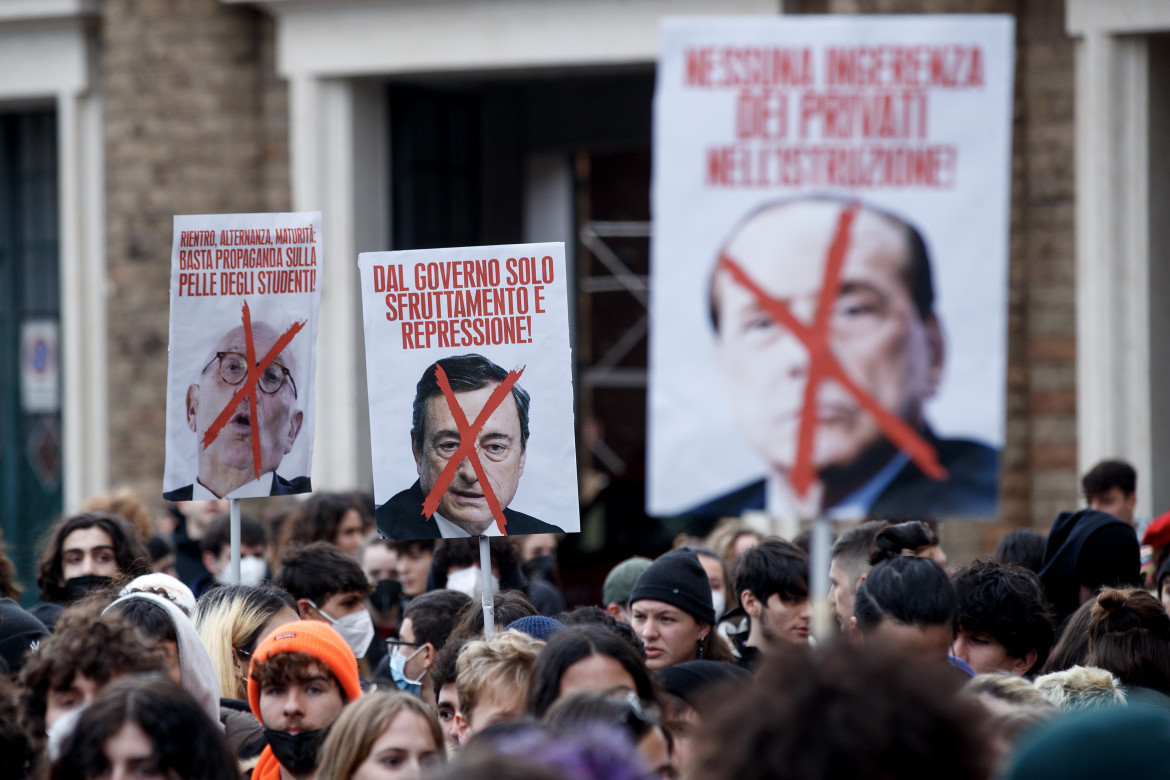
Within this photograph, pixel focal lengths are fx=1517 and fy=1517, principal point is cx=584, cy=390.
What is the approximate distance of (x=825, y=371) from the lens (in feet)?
11.2

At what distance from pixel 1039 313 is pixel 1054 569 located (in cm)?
466

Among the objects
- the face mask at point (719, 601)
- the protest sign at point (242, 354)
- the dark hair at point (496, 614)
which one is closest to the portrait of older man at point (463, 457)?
the dark hair at point (496, 614)

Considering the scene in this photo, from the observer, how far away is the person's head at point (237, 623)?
5.06 metres

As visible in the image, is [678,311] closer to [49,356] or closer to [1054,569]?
[1054,569]

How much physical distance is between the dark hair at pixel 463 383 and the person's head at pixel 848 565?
1.26m

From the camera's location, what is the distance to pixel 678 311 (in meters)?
3.50

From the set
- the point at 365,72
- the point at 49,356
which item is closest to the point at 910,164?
the point at 365,72

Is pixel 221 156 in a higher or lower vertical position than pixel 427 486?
higher

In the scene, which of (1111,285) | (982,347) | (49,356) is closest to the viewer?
(982,347)

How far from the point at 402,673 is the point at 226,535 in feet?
8.53

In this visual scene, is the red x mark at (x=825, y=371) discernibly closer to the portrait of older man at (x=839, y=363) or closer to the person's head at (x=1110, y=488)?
the portrait of older man at (x=839, y=363)

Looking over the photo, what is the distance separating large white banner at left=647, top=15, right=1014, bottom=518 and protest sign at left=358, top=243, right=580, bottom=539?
1.71 metres

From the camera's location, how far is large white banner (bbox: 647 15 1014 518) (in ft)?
11.3

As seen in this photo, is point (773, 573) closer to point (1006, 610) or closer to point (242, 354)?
point (1006, 610)
